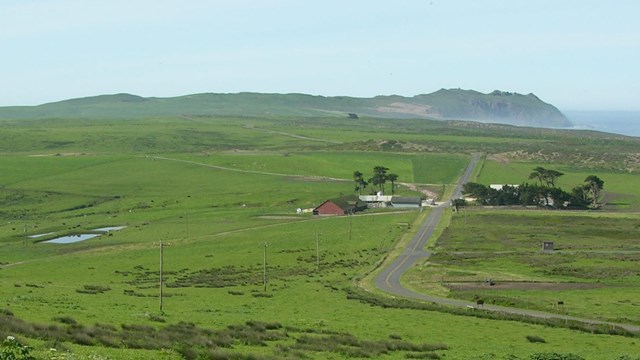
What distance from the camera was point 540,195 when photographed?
15275 cm

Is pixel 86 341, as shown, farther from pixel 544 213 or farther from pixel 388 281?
pixel 544 213

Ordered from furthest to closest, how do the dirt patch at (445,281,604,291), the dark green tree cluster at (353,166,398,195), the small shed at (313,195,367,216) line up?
the dark green tree cluster at (353,166,398,195) < the small shed at (313,195,367,216) < the dirt patch at (445,281,604,291)

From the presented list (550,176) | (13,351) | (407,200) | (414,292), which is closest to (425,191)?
(407,200)

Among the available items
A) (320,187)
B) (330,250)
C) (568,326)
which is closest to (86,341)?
(568,326)

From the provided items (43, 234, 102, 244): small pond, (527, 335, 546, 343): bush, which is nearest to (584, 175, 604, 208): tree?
→ (43, 234, 102, 244): small pond

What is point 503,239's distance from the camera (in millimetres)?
111875

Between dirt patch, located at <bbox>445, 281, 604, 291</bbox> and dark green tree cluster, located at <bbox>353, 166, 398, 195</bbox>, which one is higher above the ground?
dark green tree cluster, located at <bbox>353, 166, 398, 195</bbox>

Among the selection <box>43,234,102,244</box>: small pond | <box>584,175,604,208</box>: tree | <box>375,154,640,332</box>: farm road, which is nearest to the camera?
<box>375,154,640,332</box>: farm road

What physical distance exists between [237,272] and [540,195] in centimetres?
8075

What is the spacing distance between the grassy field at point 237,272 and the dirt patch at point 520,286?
1479 mm

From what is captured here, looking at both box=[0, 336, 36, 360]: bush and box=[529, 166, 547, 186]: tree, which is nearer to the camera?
box=[0, 336, 36, 360]: bush

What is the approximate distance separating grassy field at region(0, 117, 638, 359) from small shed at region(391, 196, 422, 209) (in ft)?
39.5

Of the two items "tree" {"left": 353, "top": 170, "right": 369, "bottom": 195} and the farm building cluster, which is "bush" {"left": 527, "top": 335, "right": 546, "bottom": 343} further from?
"tree" {"left": 353, "top": 170, "right": 369, "bottom": 195}

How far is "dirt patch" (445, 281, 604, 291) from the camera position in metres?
74.9
